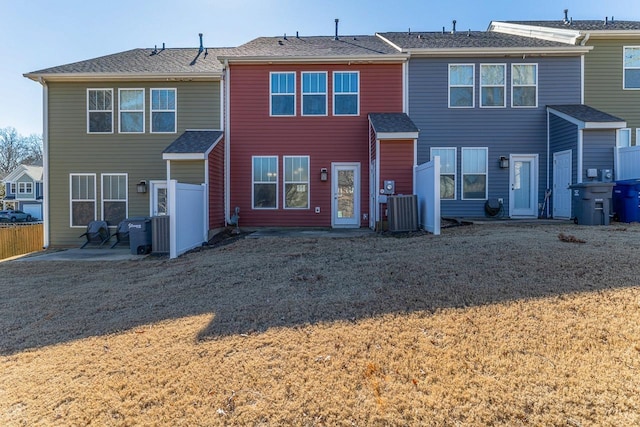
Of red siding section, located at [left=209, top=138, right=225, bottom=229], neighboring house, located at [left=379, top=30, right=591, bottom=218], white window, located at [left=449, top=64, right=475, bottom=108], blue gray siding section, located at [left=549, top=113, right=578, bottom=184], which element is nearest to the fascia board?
red siding section, located at [left=209, top=138, right=225, bottom=229]

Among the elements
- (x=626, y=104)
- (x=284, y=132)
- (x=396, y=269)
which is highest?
(x=626, y=104)

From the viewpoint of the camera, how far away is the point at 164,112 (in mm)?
10711

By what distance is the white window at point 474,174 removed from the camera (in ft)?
35.2

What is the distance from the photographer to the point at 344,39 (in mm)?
12633

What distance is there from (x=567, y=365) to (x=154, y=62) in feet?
42.7

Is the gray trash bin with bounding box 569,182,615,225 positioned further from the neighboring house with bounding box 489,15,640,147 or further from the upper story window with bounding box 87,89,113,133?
the upper story window with bounding box 87,89,113,133

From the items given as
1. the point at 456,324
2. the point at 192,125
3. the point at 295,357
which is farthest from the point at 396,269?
the point at 192,125

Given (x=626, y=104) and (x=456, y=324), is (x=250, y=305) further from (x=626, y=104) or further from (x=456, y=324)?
(x=626, y=104)

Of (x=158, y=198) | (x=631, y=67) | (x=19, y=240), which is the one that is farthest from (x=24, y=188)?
(x=631, y=67)

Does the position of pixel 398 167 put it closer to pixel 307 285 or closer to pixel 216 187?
pixel 216 187

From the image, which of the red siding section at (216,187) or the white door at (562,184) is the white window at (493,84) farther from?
the red siding section at (216,187)

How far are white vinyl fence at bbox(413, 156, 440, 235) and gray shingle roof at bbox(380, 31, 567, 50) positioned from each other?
4542 mm

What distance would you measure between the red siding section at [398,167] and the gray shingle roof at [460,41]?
372 cm

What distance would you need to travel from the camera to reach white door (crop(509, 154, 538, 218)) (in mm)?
10648
